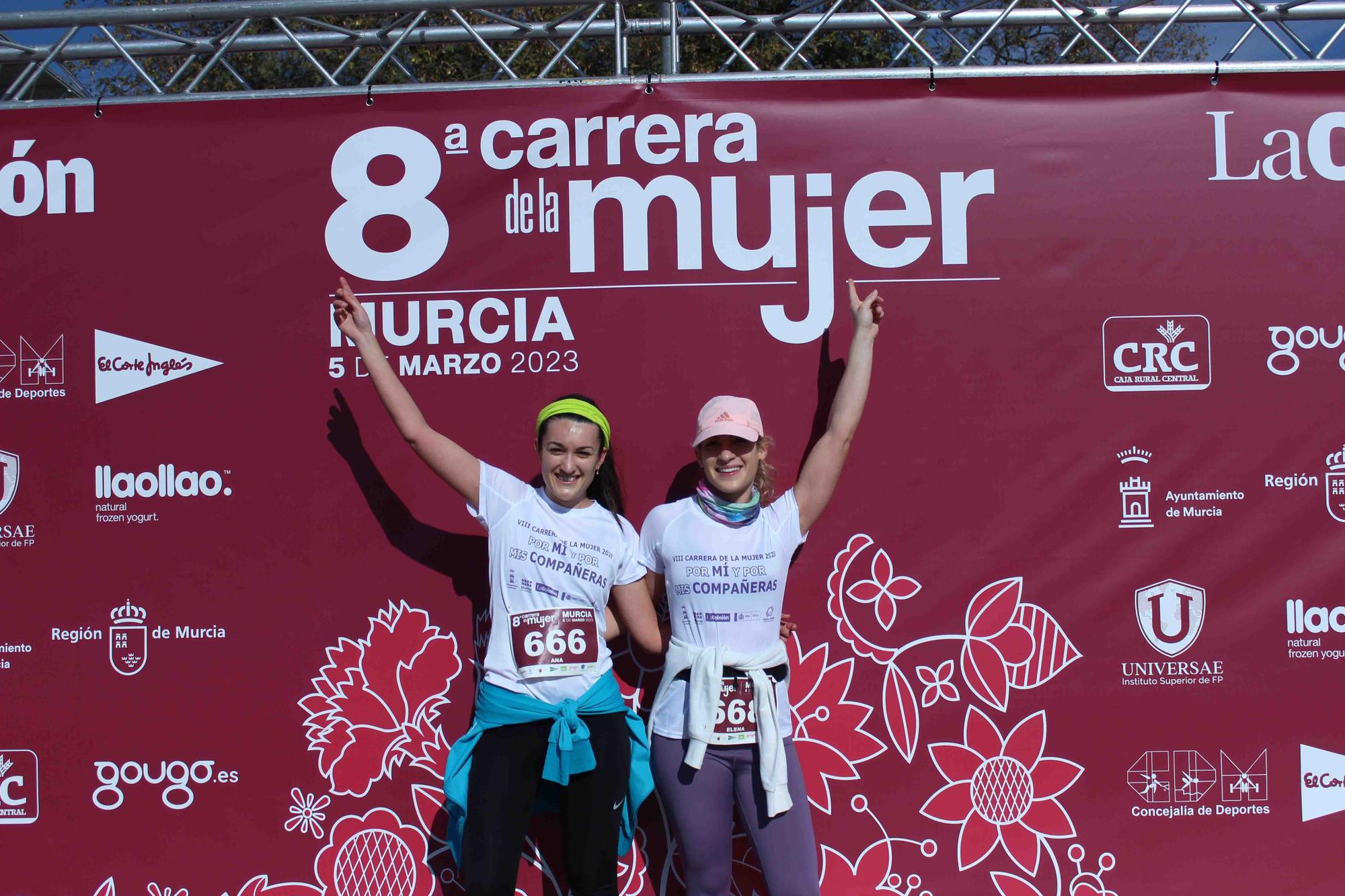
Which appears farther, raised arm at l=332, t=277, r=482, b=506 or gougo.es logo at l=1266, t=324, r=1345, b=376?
gougo.es logo at l=1266, t=324, r=1345, b=376

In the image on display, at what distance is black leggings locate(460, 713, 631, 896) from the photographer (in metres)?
2.67

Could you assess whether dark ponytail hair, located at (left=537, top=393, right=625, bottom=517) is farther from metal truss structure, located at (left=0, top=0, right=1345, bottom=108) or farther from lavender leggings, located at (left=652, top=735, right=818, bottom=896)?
metal truss structure, located at (left=0, top=0, right=1345, bottom=108)

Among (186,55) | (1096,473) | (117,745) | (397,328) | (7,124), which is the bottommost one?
(117,745)

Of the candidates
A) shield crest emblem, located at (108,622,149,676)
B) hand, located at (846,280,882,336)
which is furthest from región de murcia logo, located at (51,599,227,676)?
hand, located at (846,280,882,336)

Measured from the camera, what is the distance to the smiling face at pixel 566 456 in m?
2.82

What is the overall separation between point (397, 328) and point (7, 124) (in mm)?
1506

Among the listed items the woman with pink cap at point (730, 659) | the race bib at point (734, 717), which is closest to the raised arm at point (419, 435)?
the woman with pink cap at point (730, 659)

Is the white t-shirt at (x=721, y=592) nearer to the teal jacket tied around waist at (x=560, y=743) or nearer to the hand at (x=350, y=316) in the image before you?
the teal jacket tied around waist at (x=560, y=743)

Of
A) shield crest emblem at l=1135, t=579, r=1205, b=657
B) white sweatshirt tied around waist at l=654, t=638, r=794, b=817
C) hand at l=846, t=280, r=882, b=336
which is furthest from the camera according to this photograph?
shield crest emblem at l=1135, t=579, r=1205, b=657

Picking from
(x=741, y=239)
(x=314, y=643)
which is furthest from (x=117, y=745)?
(x=741, y=239)

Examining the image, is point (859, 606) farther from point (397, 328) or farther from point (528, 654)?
point (397, 328)

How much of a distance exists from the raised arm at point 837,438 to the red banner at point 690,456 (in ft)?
0.80

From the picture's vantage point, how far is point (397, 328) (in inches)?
130

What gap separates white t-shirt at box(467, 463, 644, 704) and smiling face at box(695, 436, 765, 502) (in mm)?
337
